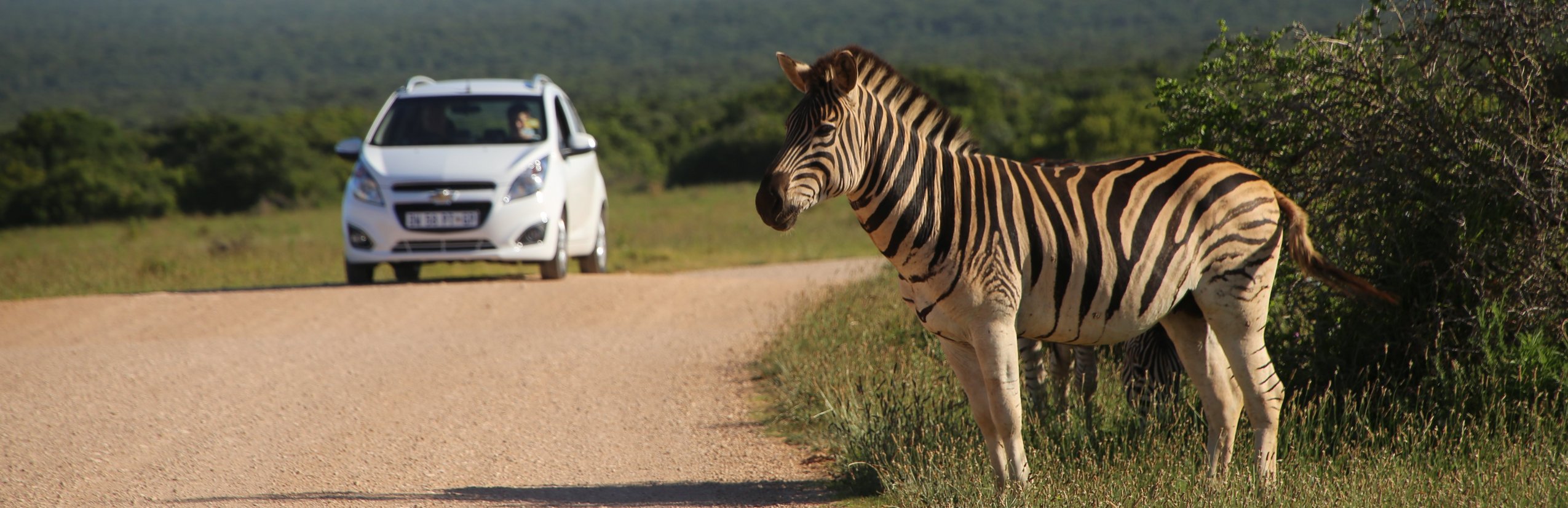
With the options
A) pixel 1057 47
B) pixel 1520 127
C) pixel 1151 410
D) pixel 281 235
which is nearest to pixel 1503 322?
pixel 1520 127

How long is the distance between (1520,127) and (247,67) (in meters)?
171

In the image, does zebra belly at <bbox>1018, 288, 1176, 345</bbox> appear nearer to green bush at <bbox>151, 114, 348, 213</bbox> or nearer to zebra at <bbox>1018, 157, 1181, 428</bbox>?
zebra at <bbox>1018, 157, 1181, 428</bbox>

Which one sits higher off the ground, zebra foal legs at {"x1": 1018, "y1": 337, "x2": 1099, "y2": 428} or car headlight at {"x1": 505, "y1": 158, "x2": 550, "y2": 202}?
car headlight at {"x1": 505, "y1": 158, "x2": 550, "y2": 202}

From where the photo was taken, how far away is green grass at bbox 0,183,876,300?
52.9 feet

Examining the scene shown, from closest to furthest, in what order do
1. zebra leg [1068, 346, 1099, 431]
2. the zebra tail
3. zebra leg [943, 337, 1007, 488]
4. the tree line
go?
zebra leg [943, 337, 1007, 488] → the zebra tail → zebra leg [1068, 346, 1099, 431] → the tree line

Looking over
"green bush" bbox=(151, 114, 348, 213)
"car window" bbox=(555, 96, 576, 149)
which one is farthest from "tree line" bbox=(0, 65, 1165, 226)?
"car window" bbox=(555, 96, 576, 149)

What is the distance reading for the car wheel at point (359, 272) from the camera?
12758 mm

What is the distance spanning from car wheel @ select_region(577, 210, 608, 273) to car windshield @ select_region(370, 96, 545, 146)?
1.42 meters

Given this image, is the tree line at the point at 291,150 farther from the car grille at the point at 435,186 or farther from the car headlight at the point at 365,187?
the car headlight at the point at 365,187

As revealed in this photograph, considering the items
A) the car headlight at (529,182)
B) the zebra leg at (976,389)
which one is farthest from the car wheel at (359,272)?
the zebra leg at (976,389)

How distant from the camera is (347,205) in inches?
487

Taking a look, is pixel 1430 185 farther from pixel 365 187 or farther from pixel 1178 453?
pixel 365 187

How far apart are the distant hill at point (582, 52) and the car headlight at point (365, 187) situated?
7947 centimetres

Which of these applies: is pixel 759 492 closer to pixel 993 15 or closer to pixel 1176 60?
pixel 1176 60
